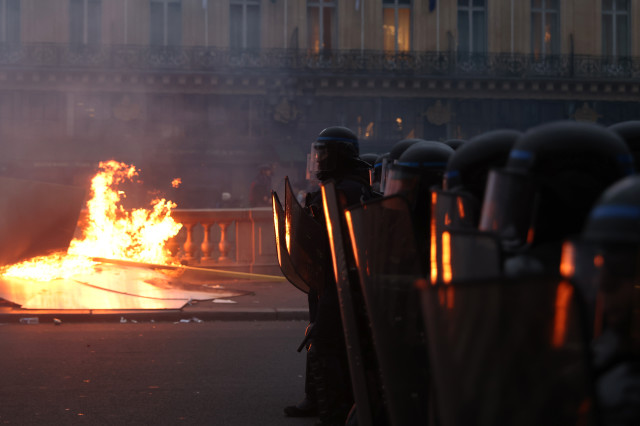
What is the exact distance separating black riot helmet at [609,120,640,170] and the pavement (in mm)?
6204

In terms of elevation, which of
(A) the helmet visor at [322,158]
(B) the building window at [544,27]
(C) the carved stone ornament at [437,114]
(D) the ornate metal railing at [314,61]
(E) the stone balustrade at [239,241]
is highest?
(B) the building window at [544,27]

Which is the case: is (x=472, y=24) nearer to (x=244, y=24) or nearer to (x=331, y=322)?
(x=244, y=24)

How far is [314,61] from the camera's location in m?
26.5

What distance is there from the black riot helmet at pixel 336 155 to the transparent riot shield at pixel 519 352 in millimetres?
3248

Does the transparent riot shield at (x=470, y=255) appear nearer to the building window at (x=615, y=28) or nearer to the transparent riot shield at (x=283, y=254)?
the transparent riot shield at (x=283, y=254)

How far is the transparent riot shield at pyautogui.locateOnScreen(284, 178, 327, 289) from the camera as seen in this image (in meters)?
4.03

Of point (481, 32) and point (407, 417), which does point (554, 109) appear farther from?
point (407, 417)

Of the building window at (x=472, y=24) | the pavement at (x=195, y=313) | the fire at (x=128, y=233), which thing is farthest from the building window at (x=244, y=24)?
the pavement at (x=195, y=313)

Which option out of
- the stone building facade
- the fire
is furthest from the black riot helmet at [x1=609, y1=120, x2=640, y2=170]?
the stone building facade

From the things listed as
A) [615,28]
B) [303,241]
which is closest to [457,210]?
[303,241]

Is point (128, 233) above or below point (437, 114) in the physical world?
below

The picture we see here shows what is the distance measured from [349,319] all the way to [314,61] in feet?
79.8

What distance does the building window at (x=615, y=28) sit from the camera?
27797mm

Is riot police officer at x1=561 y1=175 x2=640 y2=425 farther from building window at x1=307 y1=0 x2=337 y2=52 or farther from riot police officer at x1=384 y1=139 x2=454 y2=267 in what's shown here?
building window at x1=307 y1=0 x2=337 y2=52
